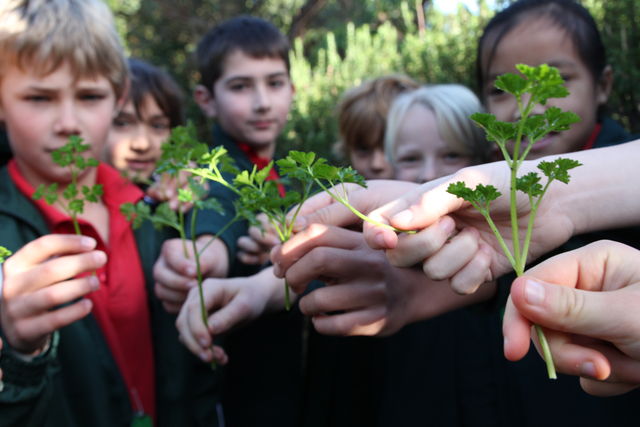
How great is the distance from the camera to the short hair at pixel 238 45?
3852mm

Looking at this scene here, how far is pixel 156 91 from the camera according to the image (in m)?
3.99

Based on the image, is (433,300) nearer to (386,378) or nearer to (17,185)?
(386,378)

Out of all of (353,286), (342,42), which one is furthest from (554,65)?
(342,42)

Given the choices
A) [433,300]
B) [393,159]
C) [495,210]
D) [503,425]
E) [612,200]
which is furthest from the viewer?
[393,159]

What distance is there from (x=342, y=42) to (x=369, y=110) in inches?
422

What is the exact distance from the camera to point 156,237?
260 cm

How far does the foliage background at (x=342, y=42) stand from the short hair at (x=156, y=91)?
10.4 feet

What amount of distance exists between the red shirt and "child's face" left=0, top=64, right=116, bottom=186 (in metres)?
0.12

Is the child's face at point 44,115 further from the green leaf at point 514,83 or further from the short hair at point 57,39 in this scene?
the green leaf at point 514,83

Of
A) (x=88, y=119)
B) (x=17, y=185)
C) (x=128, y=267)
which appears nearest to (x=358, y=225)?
A: (x=128, y=267)

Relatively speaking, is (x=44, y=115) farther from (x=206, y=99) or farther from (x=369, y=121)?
(x=369, y=121)

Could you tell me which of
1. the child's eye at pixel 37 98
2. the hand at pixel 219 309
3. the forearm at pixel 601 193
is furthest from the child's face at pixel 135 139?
the forearm at pixel 601 193

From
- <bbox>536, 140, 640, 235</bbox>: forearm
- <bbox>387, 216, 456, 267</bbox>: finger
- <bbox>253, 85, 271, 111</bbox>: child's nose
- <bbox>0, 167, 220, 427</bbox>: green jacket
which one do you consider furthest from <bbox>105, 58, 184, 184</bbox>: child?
<bbox>536, 140, 640, 235</bbox>: forearm

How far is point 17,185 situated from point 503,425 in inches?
94.8
